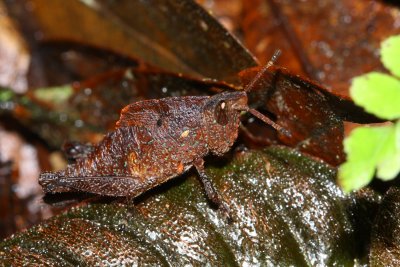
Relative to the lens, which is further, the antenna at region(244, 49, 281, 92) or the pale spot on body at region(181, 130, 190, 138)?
the pale spot on body at region(181, 130, 190, 138)

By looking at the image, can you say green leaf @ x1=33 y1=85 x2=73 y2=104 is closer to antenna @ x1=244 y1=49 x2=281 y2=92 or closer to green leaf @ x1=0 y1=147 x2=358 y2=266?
green leaf @ x1=0 y1=147 x2=358 y2=266

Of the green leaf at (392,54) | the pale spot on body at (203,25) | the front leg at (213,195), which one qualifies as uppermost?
the pale spot on body at (203,25)

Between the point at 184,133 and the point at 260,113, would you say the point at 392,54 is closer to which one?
the point at 260,113

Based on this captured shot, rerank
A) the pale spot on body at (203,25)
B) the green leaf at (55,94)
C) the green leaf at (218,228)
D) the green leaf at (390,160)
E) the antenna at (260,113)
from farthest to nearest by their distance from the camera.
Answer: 1. the green leaf at (55,94)
2. the pale spot on body at (203,25)
3. the antenna at (260,113)
4. the green leaf at (218,228)
5. the green leaf at (390,160)

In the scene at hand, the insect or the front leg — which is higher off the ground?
the insect

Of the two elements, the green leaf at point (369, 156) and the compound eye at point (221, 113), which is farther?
the compound eye at point (221, 113)

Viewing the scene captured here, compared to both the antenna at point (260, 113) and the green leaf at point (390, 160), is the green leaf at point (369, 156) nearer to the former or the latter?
the green leaf at point (390, 160)

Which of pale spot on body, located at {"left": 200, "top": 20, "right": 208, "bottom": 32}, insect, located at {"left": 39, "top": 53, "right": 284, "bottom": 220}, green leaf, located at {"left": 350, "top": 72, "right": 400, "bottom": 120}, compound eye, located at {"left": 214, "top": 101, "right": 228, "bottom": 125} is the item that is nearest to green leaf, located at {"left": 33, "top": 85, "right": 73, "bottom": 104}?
pale spot on body, located at {"left": 200, "top": 20, "right": 208, "bottom": 32}

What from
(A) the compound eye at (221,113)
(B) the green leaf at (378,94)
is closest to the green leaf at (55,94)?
(A) the compound eye at (221,113)
